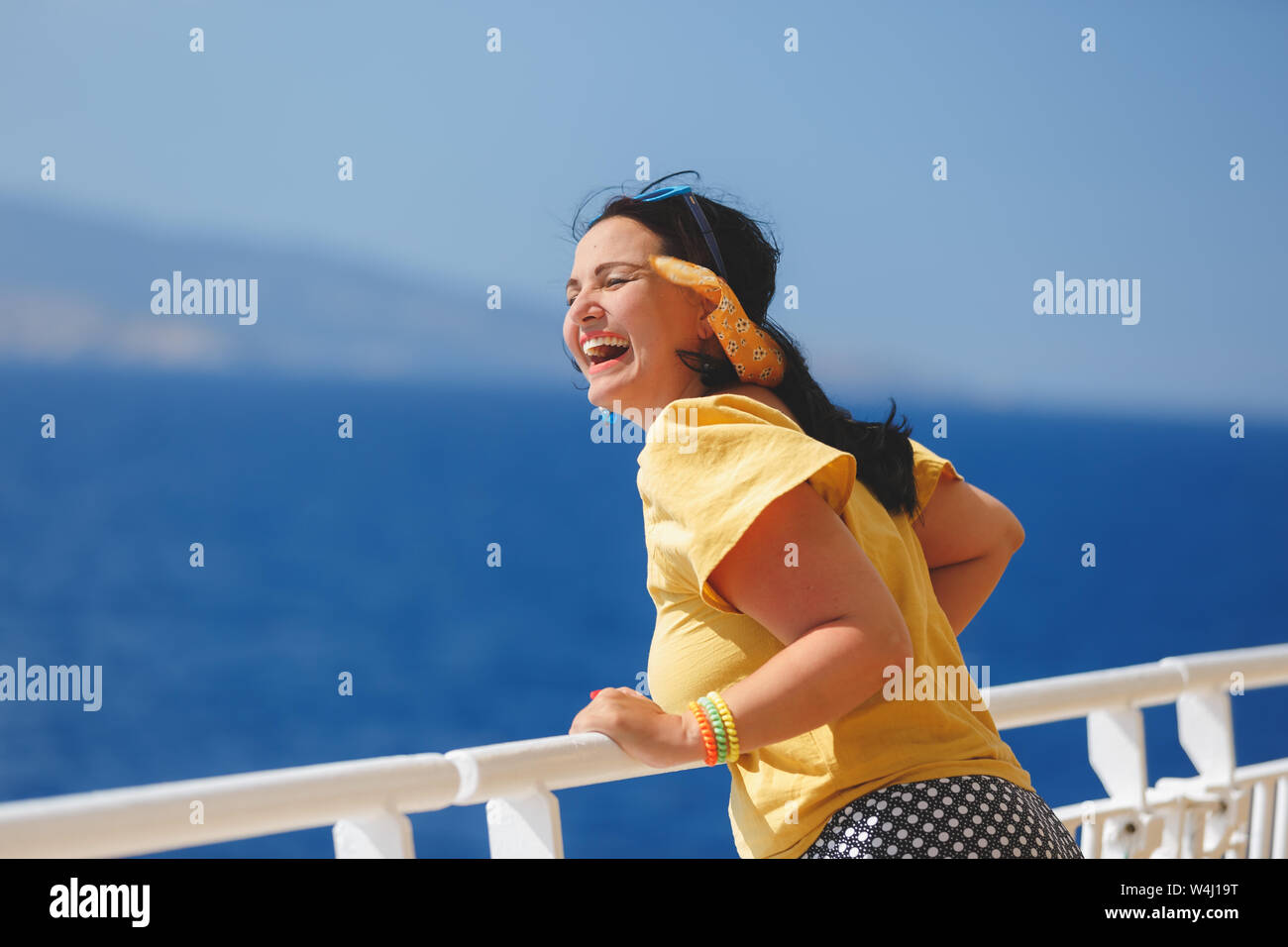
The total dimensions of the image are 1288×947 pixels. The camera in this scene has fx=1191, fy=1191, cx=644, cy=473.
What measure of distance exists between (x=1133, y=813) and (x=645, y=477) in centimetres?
106

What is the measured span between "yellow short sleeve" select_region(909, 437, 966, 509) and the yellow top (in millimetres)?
101

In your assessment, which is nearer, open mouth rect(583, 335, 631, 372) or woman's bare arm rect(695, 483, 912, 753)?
woman's bare arm rect(695, 483, 912, 753)

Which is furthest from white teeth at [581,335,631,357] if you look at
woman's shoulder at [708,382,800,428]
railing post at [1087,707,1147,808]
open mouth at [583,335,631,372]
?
railing post at [1087,707,1147,808]

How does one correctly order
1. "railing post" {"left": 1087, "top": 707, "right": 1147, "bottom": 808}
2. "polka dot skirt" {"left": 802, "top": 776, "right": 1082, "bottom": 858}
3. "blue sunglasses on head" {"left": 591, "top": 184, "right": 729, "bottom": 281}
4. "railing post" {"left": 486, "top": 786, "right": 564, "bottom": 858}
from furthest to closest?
"railing post" {"left": 1087, "top": 707, "right": 1147, "bottom": 808} → "blue sunglasses on head" {"left": 591, "top": 184, "right": 729, "bottom": 281} → "railing post" {"left": 486, "top": 786, "right": 564, "bottom": 858} → "polka dot skirt" {"left": 802, "top": 776, "right": 1082, "bottom": 858}

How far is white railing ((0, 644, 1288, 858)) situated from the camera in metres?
0.80

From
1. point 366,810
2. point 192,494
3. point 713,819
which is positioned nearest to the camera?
point 366,810

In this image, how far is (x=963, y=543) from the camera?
118 centimetres

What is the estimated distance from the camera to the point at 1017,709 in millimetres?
1362

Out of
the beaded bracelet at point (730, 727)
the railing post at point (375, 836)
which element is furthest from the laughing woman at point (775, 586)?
the railing post at point (375, 836)

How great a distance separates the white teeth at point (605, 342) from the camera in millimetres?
1107

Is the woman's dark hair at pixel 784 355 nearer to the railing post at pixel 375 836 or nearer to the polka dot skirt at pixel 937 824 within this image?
the polka dot skirt at pixel 937 824

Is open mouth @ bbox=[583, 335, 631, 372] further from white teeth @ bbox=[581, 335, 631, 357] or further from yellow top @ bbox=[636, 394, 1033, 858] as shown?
yellow top @ bbox=[636, 394, 1033, 858]
